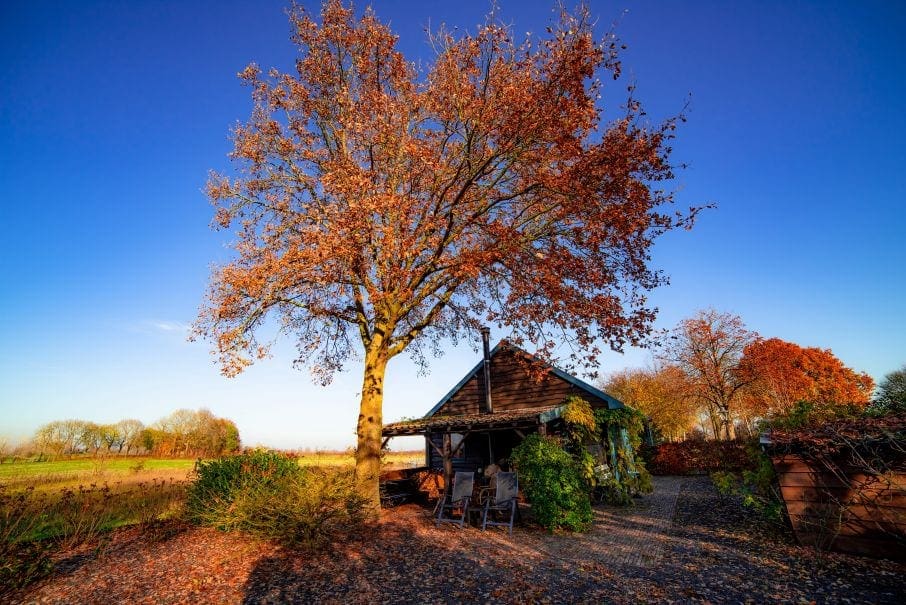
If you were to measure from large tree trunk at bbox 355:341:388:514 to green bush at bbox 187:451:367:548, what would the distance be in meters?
1.12

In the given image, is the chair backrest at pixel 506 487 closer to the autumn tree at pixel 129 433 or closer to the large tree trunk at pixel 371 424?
the large tree trunk at pixel 371 424

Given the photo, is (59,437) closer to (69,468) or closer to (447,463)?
(69,468)

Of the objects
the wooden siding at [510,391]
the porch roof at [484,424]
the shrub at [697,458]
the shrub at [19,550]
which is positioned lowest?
the shrub at [697,458]

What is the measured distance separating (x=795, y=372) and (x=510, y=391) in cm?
3669

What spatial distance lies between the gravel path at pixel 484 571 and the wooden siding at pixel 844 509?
0.32 meters

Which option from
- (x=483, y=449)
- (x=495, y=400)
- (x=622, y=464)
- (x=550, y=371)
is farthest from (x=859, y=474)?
(x=483, y=449)

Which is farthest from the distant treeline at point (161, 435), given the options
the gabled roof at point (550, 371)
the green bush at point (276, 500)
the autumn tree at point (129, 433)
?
the green bush at point (276, 500)

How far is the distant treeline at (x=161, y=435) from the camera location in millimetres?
32656

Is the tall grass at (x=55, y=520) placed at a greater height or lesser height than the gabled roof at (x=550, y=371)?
lesser

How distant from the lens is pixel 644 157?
10.3 m

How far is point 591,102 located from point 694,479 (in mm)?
21182

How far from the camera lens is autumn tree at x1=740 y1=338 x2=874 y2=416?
31641 millimetres

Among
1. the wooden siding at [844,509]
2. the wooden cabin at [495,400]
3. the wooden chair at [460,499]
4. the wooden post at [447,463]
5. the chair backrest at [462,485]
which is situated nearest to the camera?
the wooden siding at [844,509]

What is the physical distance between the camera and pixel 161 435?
41.6 m
